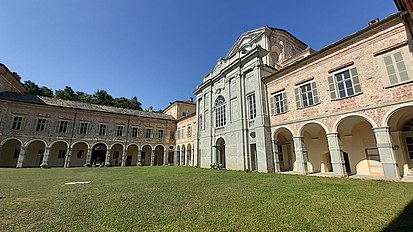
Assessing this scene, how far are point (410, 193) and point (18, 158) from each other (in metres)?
33.9

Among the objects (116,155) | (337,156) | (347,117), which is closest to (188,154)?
(116,155)

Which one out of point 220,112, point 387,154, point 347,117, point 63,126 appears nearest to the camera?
point 387,154

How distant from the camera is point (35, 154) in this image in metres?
24.6

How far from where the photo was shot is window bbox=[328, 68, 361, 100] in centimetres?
1042

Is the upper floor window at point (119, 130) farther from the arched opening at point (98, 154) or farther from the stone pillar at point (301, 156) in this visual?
the stone pillar at point (301, 156)

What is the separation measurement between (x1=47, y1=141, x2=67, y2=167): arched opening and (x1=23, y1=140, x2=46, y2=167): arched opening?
1079 mm

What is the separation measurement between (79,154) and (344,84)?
32748mm

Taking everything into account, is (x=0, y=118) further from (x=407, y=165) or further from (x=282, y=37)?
(x=407, y=165)

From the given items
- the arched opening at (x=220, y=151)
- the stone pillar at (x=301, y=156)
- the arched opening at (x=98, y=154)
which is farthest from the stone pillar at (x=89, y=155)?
the stone pillar at (x=301, y=156)

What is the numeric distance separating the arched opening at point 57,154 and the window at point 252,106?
26.4 metres

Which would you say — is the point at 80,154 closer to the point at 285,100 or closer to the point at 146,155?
the point at 146,155

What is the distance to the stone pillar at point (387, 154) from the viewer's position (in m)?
8.60

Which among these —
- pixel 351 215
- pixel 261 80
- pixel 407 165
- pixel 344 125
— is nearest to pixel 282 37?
pixel 261 80

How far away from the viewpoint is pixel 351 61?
10688 mm
